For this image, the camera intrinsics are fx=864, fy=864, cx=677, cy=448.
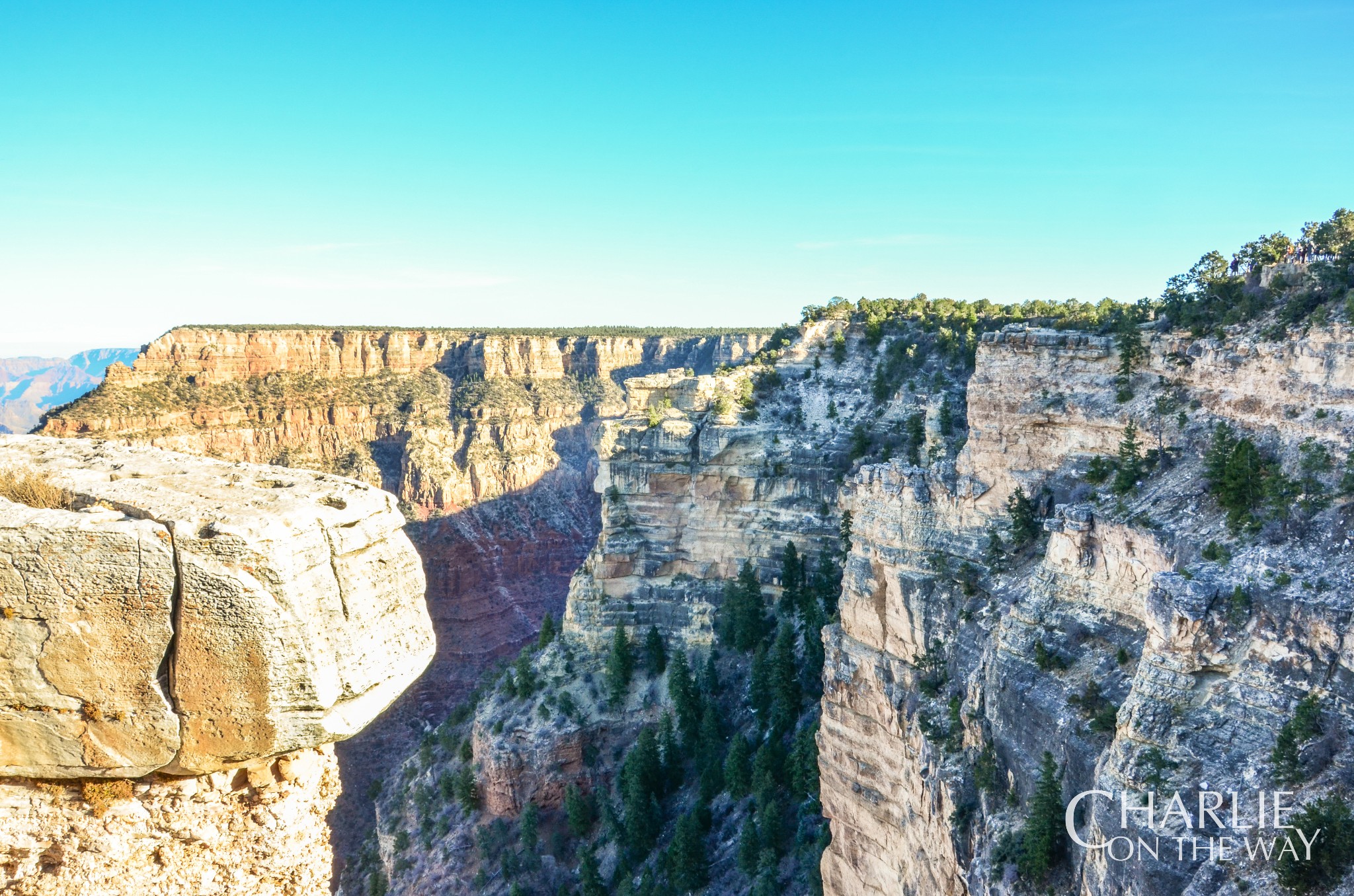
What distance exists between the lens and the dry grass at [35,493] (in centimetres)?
755

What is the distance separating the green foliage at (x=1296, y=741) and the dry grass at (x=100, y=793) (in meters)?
13.8

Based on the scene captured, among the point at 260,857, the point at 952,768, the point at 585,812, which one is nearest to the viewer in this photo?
the point at 260,857

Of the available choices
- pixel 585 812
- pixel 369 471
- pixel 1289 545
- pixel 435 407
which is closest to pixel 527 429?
pixel 435 407

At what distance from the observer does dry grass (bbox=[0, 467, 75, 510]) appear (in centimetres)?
755

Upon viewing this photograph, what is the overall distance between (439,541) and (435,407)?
715 inches

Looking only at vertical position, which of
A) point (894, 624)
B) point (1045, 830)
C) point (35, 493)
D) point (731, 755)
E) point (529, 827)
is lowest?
point (529, 827)

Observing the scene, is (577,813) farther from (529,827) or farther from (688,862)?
(688,862)

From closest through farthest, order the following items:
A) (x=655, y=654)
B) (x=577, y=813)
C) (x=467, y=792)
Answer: (x=577, y=813), (x=467, y=792), (x=655, y=654)

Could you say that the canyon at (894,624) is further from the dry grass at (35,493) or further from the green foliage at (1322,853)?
the dry grass at (35,493)

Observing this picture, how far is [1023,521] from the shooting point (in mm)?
22859

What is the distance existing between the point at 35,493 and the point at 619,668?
37811 millimetres

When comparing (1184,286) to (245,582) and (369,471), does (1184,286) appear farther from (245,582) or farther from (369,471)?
(369,471)

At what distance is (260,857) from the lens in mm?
8250

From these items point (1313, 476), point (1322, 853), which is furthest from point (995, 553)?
point (1322, 853)
